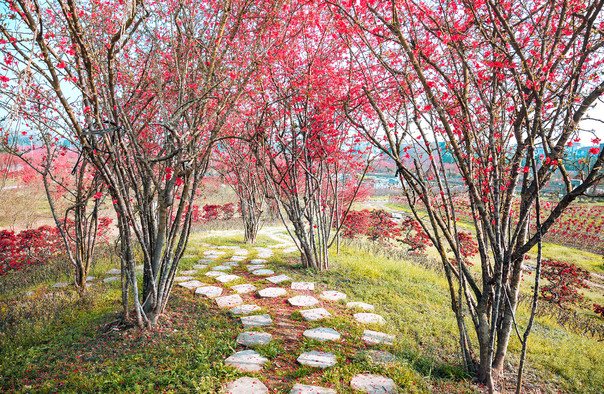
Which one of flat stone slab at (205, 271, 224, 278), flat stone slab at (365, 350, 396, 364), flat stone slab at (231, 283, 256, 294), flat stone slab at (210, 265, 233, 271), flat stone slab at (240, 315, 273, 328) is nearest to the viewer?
flat stone slab at (365, 350, 396, 364)

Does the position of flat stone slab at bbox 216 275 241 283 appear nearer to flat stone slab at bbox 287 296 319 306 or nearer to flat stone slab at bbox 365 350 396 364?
flat stone slab at bbox 287 296 319 306

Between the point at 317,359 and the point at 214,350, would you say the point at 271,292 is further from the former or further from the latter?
the point at 317,359

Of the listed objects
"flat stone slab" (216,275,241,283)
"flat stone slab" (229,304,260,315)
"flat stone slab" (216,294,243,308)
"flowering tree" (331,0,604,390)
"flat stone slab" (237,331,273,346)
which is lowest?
"flat stone slab" (237,331,273,346)

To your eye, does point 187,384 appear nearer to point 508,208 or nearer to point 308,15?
point 508,208

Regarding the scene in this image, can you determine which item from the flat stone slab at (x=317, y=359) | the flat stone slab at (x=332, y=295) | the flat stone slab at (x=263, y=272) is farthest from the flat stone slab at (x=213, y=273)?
the flat stone slab at (x=317, y=359)

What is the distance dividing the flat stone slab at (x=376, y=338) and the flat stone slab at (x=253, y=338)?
974 millimetres

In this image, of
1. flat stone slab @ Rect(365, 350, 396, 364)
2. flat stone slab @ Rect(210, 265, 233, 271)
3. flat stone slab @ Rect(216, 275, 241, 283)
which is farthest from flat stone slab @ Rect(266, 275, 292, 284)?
flat stone slab @ Rect(365, 350, 396, 364)

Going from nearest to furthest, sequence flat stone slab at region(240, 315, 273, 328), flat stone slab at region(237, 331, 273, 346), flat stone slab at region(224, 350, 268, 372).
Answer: flat stone slab at region(224, 350, 268, 372) → flat stone slab at region(237, 331, 273, 346) → flat stone slab at region(240, 315, 273, 328)

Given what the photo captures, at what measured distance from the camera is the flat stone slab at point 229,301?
11.6 feet

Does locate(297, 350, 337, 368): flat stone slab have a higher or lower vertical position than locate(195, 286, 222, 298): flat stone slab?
lower

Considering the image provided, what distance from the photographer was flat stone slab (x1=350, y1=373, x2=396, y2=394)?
2096mm

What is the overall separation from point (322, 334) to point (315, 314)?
47 cm

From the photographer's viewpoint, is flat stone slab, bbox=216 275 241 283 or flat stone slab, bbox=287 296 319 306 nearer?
flat stone slab, bbox=287 296 319 306

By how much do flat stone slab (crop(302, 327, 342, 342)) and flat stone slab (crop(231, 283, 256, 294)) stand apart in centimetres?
140
